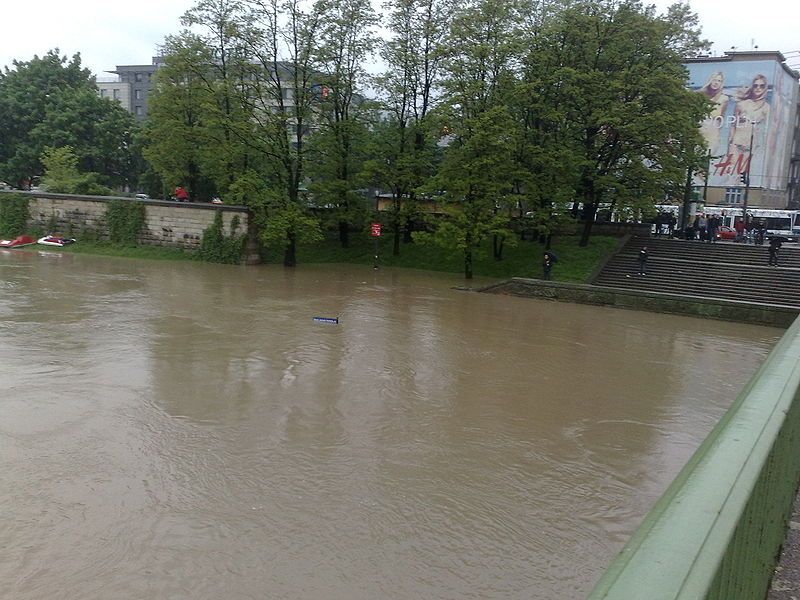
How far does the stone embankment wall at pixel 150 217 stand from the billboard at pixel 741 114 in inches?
1785

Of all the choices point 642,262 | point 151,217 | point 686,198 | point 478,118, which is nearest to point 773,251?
point 642,262

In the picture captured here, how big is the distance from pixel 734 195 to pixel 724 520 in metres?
67.3

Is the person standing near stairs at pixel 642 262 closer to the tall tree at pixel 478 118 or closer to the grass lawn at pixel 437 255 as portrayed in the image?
the grass lawn at pixel 437 255

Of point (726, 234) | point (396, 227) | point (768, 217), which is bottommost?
point (396, 227)

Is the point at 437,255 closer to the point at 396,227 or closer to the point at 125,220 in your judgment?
Result: the point at 396,227

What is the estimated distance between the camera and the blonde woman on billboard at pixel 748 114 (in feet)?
192

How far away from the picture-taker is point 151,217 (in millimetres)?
36875

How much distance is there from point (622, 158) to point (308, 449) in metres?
28.9

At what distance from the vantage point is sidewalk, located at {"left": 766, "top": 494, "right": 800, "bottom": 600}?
3.49m

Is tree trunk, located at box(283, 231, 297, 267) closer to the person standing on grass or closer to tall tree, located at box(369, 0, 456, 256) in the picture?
tall tree, located at box(369, 0, 456, 256)

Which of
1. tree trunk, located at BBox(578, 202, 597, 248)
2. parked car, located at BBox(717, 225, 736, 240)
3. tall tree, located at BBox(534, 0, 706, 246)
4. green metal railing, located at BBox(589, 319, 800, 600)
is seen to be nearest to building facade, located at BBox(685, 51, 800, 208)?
parked car, located at BBox(717, 225, 736, 240)

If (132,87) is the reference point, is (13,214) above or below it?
below

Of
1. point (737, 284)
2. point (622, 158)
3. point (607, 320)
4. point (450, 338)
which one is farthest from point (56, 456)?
point (622, 158)

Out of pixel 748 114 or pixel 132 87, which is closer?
pixel 748 114
